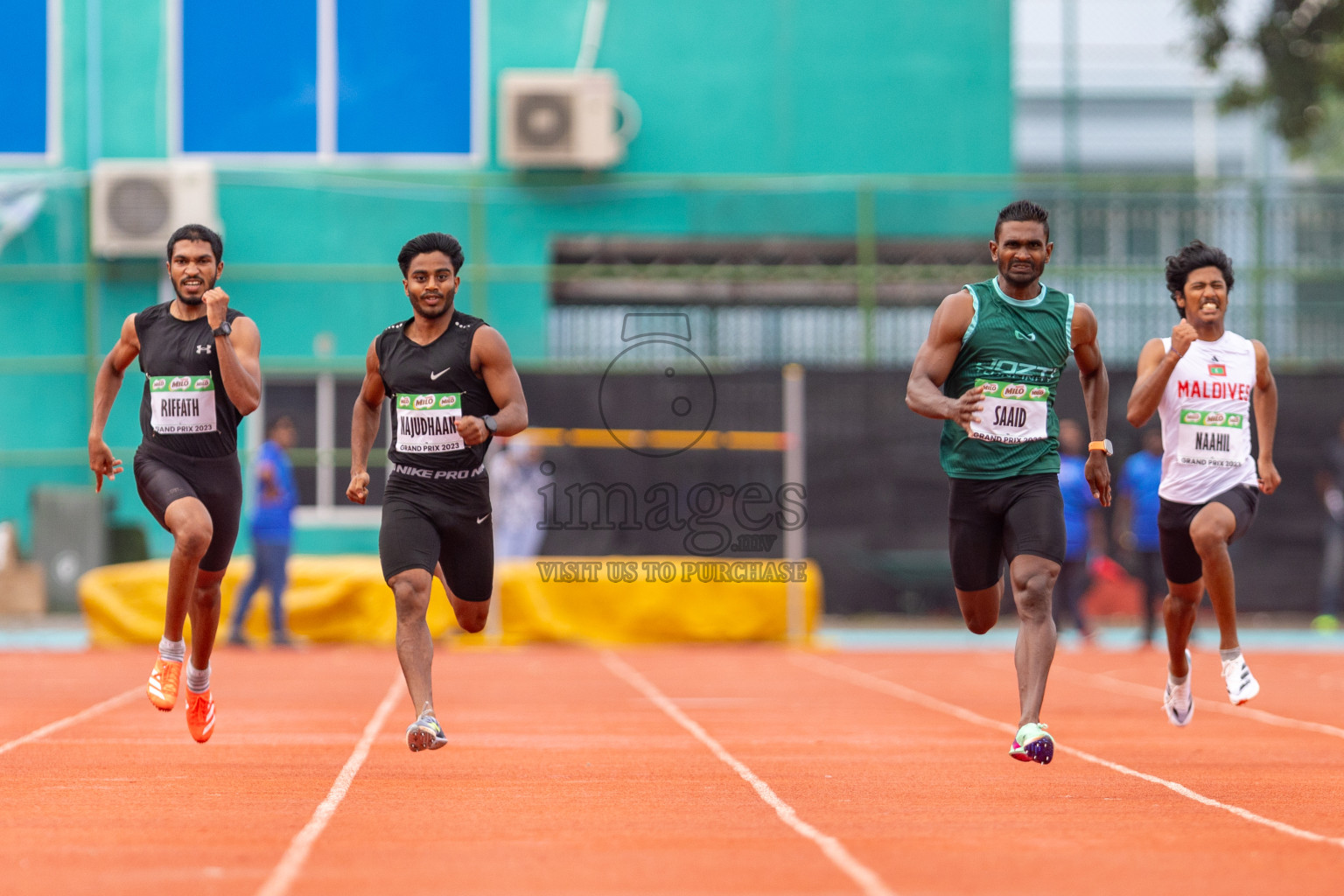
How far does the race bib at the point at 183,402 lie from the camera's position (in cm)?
830

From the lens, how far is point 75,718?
10.2 metres

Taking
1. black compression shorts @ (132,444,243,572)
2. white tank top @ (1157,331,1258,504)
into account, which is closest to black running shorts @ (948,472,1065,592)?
white tank top @ (1157,331,1258,504)

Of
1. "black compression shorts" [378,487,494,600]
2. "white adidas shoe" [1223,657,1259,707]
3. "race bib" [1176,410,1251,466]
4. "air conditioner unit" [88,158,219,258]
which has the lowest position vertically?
"white adidas shoe" [1223,657,1259,707]

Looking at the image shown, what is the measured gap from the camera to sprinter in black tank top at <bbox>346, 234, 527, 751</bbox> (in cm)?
765

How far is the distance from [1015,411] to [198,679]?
3990 millimetres

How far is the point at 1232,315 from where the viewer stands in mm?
21516

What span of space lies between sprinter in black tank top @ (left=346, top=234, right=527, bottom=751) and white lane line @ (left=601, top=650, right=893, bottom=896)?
1424mm

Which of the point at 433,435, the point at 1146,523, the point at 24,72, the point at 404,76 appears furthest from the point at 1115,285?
the point at 433,435

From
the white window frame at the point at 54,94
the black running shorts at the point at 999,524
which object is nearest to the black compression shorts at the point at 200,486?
the black running shorts at the point at 999,524

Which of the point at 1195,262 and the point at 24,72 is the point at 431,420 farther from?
the point at 24,72

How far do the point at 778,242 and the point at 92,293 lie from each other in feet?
28.9

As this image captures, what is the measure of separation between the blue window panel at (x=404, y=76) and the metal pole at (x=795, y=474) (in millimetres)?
6954


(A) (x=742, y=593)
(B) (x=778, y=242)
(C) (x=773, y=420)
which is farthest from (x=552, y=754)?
(B) (x=778, y=242)

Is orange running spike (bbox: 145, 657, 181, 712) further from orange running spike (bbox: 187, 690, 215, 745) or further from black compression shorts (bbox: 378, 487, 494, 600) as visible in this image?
black compression shorts (bbox: 378, 487, 494, 600)
